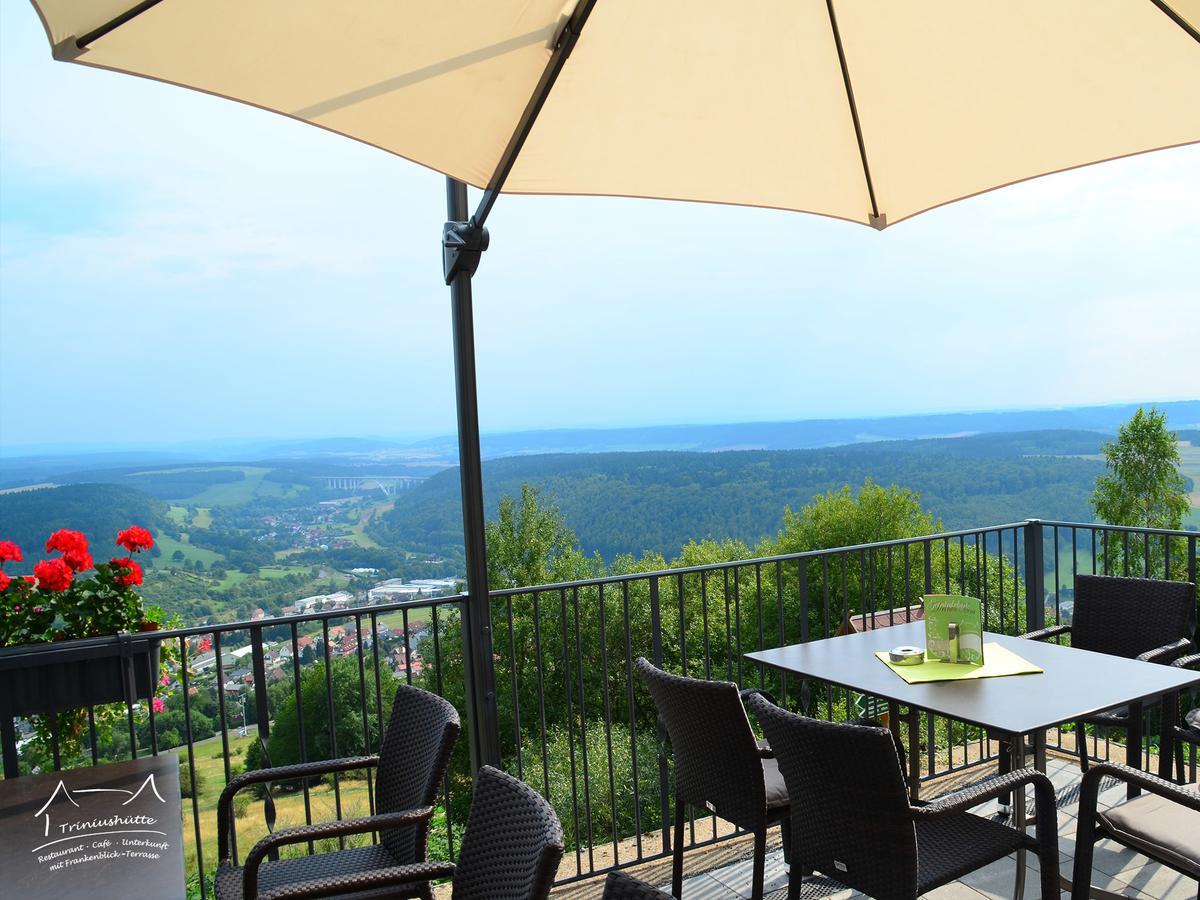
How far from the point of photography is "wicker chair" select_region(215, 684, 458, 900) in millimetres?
1983

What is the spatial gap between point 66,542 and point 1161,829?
11.0 feet

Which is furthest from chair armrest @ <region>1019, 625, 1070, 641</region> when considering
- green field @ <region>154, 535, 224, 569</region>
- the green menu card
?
green field @ <region>154, 535, 224, 569</region>

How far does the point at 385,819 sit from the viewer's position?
6.47 feet

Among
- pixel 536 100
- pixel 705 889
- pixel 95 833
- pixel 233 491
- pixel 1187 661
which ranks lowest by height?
pixel 233 491

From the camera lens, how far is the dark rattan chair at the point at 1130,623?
10.7ft

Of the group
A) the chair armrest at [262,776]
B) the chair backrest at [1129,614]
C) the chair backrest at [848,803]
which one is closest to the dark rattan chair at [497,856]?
the chair armrest at [262,776]

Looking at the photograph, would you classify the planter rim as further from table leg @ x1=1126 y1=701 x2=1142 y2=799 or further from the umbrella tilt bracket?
table leg @ x1=1126 y1=701 x2=1142 y2=799

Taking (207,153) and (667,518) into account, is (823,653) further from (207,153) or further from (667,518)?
(207,153)

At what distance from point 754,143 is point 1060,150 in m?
0.84

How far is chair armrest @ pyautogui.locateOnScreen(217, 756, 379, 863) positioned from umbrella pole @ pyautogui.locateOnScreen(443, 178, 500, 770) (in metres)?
0.60

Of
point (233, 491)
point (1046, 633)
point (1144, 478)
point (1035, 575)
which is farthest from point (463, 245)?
point (1144, 478)

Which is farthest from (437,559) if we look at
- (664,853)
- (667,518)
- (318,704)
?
(664,853)

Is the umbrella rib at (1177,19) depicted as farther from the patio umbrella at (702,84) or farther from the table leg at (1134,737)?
the table leg at (1134,737)

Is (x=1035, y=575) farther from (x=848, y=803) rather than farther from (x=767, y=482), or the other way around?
(x=767, y=482)
